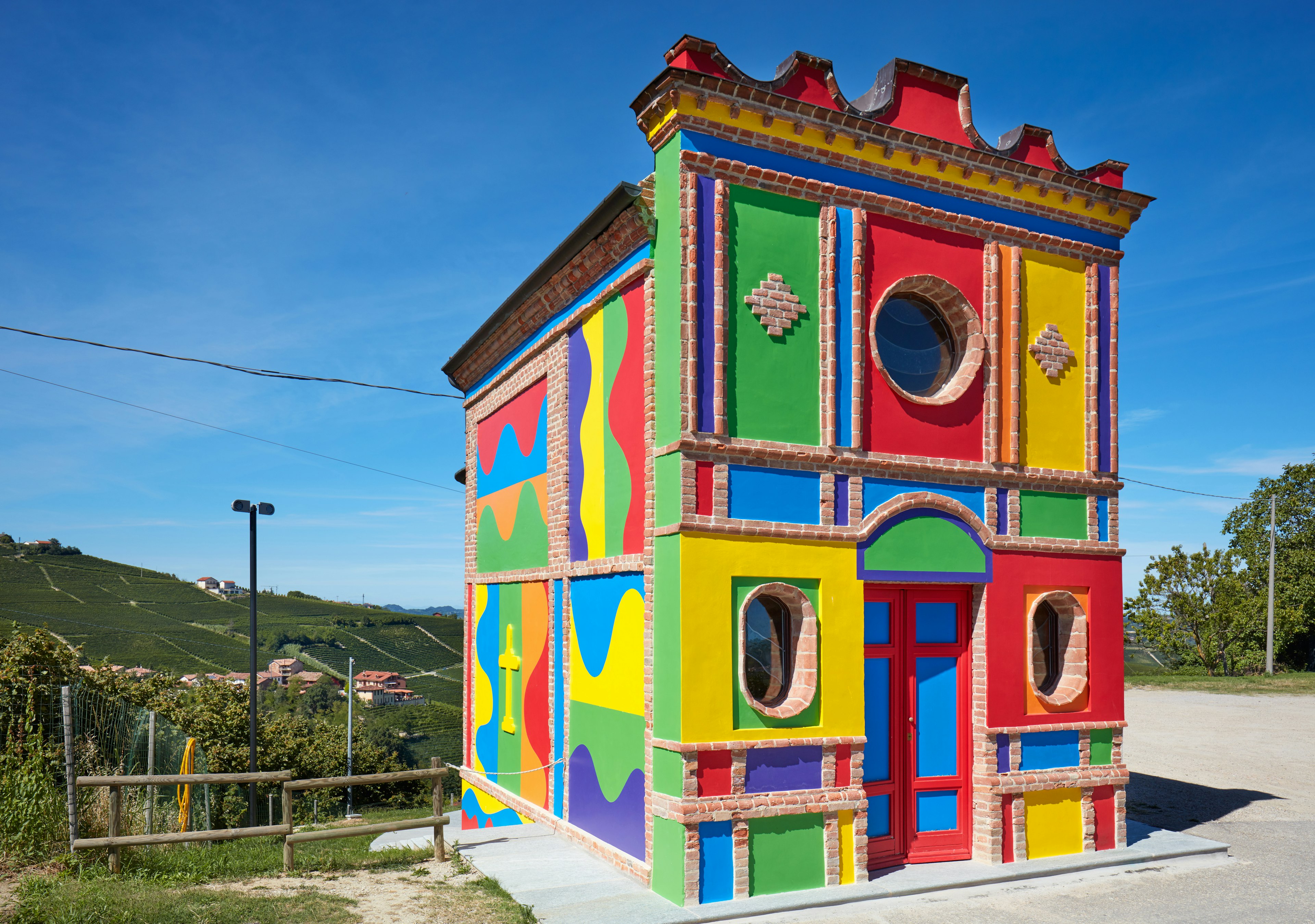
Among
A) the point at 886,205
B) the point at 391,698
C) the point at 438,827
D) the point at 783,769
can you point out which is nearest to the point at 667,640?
the point at 783,769

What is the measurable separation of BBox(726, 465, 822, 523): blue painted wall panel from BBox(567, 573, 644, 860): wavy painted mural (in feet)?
4.36

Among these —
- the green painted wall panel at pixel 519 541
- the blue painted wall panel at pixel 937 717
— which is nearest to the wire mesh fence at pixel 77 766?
the green painted wall panel at pixel 519 541

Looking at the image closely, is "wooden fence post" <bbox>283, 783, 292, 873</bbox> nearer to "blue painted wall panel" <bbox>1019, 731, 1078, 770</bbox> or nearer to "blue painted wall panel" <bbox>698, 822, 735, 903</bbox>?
"blue painted wall panel" <bbox>698, 822, 735, 903</bbox>

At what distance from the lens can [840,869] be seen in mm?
7949

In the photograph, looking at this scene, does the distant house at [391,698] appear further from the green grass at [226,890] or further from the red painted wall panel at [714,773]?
the red painted wall panel at [714,773]

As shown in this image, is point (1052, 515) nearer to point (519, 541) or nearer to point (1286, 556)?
point (519, 541)

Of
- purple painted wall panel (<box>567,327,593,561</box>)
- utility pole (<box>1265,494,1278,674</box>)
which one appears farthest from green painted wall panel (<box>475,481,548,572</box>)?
utility pole (<box>1265,494,1278,674</box>)

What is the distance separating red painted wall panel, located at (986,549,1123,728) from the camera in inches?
359

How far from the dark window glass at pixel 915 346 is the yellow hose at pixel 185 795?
352 inches

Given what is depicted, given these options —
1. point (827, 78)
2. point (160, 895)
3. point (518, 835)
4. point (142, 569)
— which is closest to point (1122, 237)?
point (827, 78)

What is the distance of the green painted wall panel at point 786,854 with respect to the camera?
25.0 feet

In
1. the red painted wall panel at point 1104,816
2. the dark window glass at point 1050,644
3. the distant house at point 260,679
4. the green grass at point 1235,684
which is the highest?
the dark window glass at point 1050,644

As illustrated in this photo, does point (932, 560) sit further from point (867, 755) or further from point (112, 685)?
point (112, 685)

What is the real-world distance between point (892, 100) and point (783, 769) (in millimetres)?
6452
